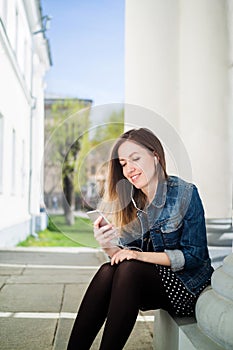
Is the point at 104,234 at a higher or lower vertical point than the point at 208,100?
lower

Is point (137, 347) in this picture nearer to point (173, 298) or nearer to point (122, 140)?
point (173, 298)

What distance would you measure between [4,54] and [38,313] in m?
2.89

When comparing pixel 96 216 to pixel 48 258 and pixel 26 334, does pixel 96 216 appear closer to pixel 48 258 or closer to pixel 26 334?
pixel 26 334

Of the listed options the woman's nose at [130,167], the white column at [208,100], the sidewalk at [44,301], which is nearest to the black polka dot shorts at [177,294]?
the woman's nose at [130,167]

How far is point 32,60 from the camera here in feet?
21.6

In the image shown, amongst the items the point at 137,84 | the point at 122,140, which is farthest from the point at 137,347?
the point at 137,84

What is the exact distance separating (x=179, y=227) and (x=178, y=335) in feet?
0.73

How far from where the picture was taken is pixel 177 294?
1.18 m

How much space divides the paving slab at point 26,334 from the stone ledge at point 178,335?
1.14 ft

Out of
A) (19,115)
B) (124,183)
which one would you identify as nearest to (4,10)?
(19,115)

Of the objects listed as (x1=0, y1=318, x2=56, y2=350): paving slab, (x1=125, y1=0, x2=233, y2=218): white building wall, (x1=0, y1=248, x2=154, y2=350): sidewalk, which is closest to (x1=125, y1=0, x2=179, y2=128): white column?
(x1=125, y1=0, x2=233, y2=218): white building wall

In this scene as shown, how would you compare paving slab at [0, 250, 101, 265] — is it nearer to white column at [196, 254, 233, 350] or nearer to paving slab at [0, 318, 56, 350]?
paving slab at [0, 318, 56, 350]

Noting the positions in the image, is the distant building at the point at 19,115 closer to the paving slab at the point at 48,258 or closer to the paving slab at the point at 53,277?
the paving slab at the point at 48,258

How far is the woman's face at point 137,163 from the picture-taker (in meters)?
1.14
